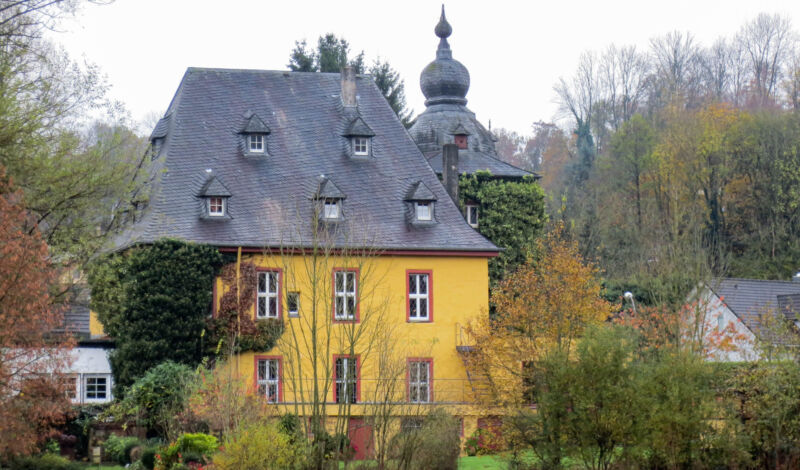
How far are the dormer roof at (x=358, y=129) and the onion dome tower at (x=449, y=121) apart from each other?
5013 millimetres

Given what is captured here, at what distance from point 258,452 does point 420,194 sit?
13.3m

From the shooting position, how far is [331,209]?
94.0ft

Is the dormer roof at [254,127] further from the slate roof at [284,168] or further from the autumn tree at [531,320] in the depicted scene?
the autumn tree at [531,320]

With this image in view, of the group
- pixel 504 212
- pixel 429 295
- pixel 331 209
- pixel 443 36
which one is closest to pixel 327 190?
pixel 331 209

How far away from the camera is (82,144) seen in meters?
23.7

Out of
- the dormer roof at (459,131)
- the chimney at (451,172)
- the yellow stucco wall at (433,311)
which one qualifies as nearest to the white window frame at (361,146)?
the chimney at (451,172)

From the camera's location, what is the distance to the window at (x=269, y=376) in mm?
26703

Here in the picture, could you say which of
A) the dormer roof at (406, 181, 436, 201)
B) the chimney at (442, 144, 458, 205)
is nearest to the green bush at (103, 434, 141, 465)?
the dormer roof at (406, 181, 436, 201)

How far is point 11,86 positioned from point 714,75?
46.4 meters

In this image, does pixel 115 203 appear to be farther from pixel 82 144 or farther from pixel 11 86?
pixel 11 86

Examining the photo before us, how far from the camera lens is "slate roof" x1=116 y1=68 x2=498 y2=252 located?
90.3ft

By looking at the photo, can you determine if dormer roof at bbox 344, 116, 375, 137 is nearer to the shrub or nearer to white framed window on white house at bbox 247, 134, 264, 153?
white framed window on white house at bbox 247, 134, 264, 153

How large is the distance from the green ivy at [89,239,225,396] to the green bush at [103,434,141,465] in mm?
1986

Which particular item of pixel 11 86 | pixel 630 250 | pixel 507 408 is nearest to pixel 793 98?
pixel 630 250
